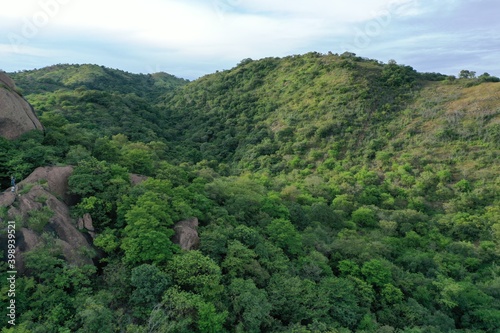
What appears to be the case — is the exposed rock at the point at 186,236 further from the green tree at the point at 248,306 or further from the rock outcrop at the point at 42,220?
the rock outcrop at the point at 42,220

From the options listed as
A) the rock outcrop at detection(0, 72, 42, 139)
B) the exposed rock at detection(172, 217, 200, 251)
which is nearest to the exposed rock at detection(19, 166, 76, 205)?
the rock outcrop at detection(0, 72, 42, 139)

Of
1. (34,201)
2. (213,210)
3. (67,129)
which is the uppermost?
(67,129)

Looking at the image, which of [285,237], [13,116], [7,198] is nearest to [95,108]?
[13,116]

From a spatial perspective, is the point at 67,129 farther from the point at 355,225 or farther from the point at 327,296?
the point at 355,225

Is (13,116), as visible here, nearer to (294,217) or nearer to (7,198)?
(7,198)

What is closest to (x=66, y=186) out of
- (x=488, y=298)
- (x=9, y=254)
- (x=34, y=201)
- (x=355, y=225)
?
(x=34, y=201)

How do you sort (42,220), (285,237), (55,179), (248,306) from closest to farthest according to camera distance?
(42,220) → (248,306) → (55,179) → (285,237)

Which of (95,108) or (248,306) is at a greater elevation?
(95,108)
